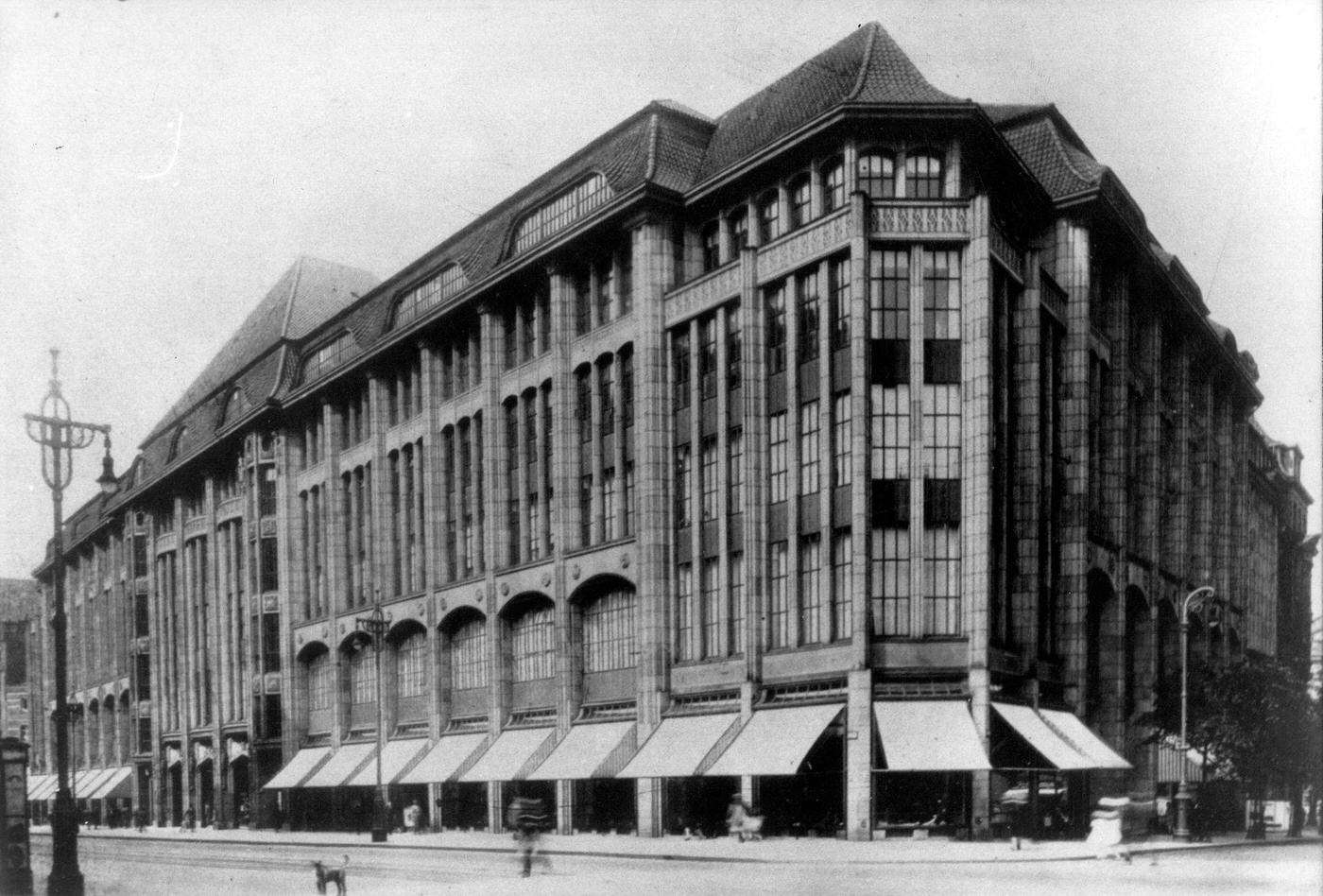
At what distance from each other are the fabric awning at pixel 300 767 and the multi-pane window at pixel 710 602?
2697 cm

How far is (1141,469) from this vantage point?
2035 inches

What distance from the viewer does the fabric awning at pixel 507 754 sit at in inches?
1870

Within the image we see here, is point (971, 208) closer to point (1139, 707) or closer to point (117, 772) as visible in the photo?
point (1139, 707)

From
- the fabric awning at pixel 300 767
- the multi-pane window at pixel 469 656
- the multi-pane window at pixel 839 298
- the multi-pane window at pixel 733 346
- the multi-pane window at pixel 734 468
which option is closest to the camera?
the multi-pane window at pixel 839 298

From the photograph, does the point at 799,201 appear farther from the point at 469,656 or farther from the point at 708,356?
the point at 469,656

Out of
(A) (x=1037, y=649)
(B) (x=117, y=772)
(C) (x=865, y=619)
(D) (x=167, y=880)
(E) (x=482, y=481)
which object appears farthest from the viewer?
(B) (x=117, y=772)

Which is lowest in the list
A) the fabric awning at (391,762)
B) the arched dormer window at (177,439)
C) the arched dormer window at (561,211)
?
the fabric awning at (391,762)

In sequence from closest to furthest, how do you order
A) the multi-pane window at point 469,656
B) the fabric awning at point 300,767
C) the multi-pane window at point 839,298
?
the multi-pane window at point 839,298 < the multi-pane window at point 469,656 < the fabric awning at point 300,767

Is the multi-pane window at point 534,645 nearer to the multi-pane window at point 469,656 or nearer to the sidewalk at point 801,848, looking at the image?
the multi-pane window at point 469,656

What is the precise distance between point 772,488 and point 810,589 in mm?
3368

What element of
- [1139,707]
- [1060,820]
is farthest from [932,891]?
[1139,707]

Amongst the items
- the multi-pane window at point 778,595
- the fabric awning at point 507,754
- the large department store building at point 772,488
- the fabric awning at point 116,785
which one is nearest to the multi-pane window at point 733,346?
the large department store building at point 772,488

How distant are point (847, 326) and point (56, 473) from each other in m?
21.3

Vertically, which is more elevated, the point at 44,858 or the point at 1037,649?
the point at 1037,649
